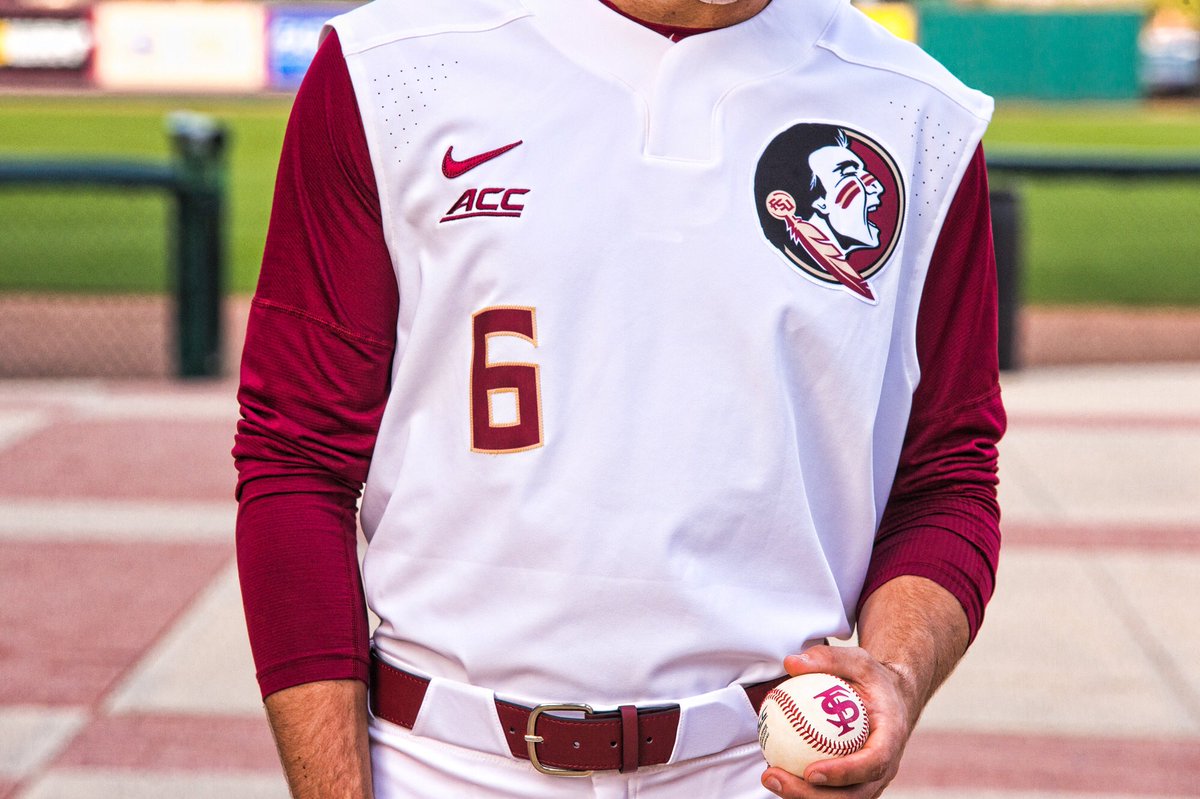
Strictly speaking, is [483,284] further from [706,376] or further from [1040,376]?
[1040,376]

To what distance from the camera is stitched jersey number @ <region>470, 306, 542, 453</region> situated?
170cm

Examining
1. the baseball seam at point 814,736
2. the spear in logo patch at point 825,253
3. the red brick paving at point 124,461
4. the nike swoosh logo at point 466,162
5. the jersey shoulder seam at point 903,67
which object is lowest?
the red brick paving at point 124,461

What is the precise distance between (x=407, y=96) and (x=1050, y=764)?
332cm

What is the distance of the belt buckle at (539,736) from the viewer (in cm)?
174

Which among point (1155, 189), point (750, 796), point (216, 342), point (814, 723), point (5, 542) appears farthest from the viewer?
point (1155, 189)

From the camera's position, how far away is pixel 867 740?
1673 millimetres

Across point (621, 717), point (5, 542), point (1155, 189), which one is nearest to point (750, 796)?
point (621, 717)

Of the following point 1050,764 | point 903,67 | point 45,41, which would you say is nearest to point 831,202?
point 903,67

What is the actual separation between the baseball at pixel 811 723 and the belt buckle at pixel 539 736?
20cm

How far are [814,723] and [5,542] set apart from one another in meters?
5.18

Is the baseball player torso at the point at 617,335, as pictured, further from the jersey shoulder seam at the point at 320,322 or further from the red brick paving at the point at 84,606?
the red brick paving at the point at 84,606

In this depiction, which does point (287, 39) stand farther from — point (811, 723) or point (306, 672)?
point (811, 723)

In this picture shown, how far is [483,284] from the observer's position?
5.58 feet

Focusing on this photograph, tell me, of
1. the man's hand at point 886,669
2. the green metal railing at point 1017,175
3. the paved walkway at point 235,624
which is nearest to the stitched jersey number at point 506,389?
the man's hand at point 886,669
